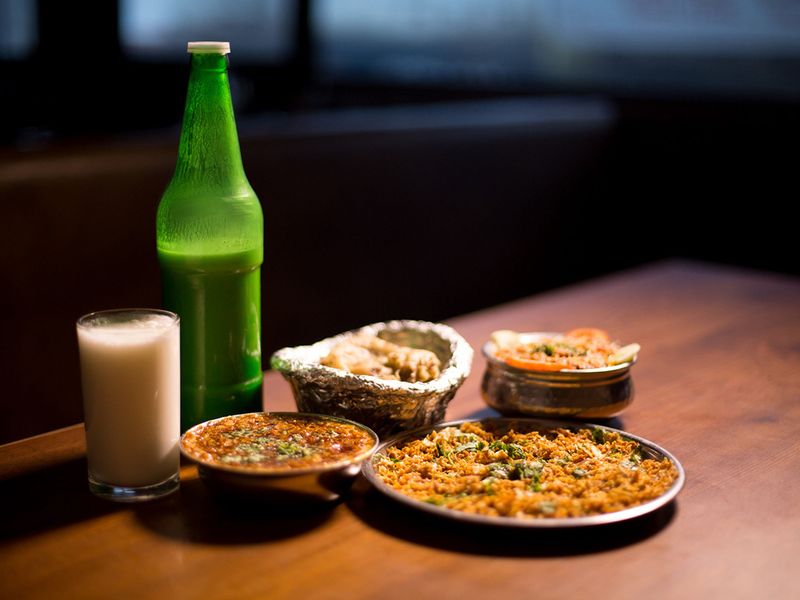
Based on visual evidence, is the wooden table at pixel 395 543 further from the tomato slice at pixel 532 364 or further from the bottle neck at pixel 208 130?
the bottle neck at pixel 208 130

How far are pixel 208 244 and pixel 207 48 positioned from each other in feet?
0.74

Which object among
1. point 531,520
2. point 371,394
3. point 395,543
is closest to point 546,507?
point 531,520

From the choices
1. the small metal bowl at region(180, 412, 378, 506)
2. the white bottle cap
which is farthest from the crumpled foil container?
the white bottle cap

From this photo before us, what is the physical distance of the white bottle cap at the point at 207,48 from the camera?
1.14m

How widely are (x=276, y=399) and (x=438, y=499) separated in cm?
46

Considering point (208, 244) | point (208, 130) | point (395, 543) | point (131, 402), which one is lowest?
point (395, 543)

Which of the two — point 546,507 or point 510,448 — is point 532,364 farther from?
point 546,507

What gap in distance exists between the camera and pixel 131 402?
3.48ft

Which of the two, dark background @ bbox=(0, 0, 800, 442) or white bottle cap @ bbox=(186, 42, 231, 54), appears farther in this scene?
dark background @ bbox=(0, 0, 800, 442)

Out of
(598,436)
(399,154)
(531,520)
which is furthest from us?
(399,154)

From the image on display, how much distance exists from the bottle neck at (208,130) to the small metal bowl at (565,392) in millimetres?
449

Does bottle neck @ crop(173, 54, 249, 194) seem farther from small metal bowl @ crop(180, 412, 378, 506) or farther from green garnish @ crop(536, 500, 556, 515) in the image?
green garnish @ crop(536, 500, 556, 515)

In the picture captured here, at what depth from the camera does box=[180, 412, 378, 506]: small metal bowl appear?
1.00m

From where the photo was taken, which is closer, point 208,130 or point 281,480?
point 281,480
